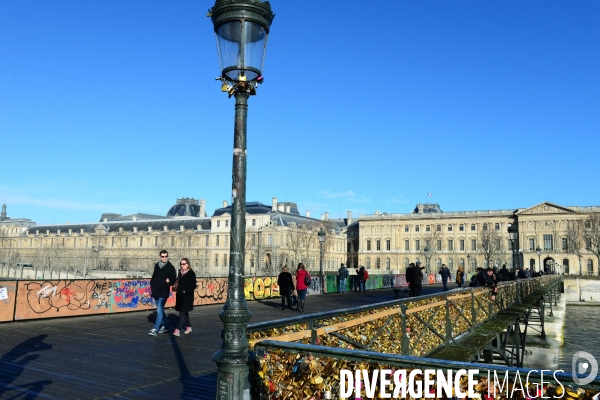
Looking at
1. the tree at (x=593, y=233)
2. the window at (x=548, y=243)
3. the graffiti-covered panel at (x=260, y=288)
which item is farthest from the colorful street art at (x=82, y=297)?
the window at (x=548, y=243)

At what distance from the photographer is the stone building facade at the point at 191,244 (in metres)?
86.9

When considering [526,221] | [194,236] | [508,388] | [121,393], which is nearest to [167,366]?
[121,393]

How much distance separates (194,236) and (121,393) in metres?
90.3

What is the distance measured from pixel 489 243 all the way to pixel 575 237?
14089 millimetres

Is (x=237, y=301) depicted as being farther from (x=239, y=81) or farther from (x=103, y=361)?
(x=103, y=361)

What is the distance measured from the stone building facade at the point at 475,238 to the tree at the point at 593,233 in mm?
268

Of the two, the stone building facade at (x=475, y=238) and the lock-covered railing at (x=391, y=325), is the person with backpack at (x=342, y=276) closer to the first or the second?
the lock-covered railing at (x=391, y=325)

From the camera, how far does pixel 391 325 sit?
7.71 metres

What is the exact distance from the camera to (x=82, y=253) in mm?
103875

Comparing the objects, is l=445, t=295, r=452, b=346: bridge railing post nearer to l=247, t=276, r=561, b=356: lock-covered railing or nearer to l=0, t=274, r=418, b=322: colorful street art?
l=247, t=276, r=561, b=356: lock-covered railing

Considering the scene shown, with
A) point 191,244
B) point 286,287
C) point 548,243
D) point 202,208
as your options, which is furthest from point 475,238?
point 286,287

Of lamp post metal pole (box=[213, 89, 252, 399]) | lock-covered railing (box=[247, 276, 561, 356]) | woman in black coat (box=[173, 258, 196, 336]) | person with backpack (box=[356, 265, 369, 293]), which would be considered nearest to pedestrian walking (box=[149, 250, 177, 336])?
woman in black coat (box=[173, 258, 196, 336])

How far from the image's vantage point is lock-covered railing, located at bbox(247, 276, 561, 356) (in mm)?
5594

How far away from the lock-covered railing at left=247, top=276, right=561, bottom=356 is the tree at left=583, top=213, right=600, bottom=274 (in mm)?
68353
